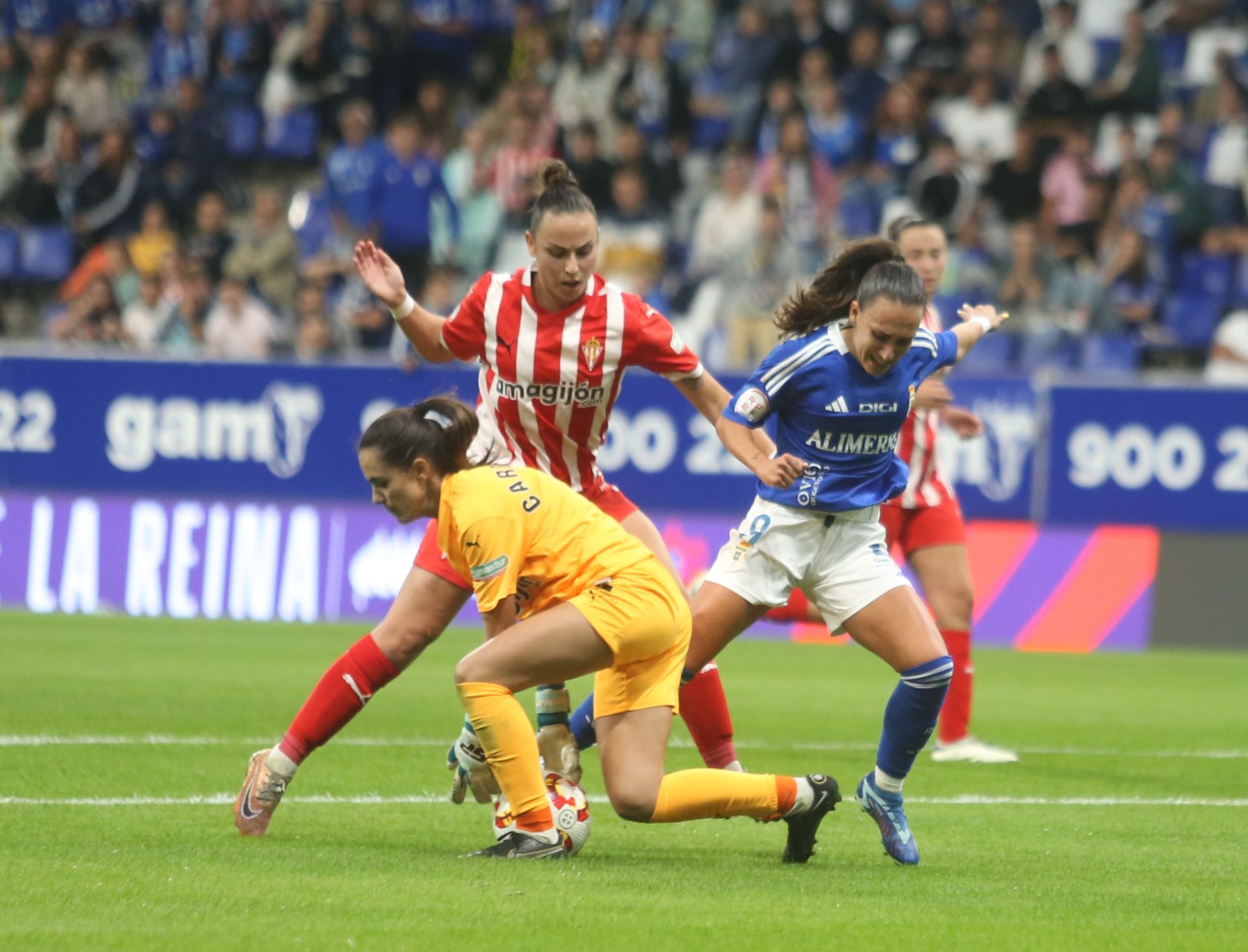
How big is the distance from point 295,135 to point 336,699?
14.1 metres

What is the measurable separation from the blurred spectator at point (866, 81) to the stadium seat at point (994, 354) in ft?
10.6

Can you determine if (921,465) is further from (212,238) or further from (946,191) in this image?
(212,238)

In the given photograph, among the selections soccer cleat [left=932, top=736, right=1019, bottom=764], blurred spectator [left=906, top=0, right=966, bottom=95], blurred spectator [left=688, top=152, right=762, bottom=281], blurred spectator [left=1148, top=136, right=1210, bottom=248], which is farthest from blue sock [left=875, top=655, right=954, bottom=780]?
blurred spectator [left=906, top=0, right=966, bottom=95]

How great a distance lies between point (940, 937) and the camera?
4664mm

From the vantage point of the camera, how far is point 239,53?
19.9 metres

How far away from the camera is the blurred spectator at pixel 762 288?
1563 centimetres

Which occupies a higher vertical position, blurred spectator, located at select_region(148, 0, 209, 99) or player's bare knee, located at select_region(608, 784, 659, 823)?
blurred spectator, located at select_region(148, 0, 209, 99)

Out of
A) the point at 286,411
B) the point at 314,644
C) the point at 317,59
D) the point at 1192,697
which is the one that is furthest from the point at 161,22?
the point at 1192,697

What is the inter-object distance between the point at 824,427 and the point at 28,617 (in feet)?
27.8

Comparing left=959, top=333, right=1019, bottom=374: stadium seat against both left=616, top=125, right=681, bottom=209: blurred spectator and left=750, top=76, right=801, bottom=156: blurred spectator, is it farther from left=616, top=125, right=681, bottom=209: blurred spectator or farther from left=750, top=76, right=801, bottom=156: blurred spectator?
left=616, top=125, right=681, bottom=209: blurred spectator

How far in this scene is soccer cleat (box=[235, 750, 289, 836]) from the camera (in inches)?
232

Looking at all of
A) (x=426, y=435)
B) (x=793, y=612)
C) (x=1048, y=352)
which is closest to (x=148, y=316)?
(x=1048, y=352)

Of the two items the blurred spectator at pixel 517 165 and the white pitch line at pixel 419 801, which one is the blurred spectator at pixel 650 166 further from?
the white pitch line at pixel 419 801

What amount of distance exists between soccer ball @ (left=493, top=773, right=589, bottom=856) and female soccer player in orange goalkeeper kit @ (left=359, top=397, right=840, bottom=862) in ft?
0.15
